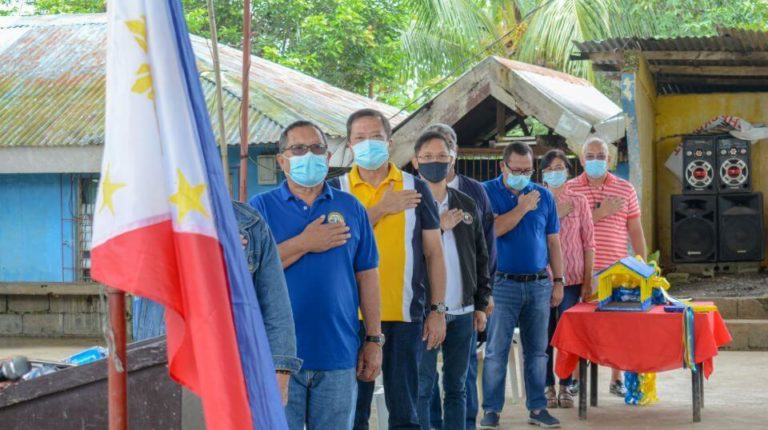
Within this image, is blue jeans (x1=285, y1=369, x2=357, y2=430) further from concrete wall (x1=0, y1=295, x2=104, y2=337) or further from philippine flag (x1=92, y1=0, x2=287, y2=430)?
concrete wall (x1=0, y1=295, x2=104, y2=337)

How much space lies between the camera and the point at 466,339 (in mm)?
7262

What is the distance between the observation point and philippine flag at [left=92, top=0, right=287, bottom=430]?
10.2ft

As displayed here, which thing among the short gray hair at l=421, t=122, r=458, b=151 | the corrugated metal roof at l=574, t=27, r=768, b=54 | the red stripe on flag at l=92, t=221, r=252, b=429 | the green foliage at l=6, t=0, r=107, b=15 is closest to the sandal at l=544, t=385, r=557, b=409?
the short gray hair at l=421, t=122, r=458, b=151

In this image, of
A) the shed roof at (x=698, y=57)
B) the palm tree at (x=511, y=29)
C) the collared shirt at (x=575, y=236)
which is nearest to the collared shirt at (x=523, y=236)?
the collared shirt at (x=575, y=236)

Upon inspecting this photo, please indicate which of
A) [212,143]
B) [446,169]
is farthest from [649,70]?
[212,143]

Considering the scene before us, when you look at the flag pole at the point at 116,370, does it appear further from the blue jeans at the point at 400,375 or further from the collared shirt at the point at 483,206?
the collared shirt at the point at 483,206

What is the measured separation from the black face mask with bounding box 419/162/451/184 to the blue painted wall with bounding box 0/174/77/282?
13349 mm

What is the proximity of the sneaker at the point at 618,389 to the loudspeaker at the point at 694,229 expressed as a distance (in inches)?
280

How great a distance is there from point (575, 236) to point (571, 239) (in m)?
0.04

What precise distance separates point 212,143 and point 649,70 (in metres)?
14.6

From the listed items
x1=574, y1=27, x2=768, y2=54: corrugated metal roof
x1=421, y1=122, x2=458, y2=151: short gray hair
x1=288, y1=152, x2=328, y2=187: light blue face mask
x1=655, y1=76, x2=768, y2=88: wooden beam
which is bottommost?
x1=288, y1=152, x2=328, y2=187: light blue face mask

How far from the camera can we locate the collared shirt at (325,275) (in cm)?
526

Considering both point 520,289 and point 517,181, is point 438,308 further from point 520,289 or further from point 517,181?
point 517,181

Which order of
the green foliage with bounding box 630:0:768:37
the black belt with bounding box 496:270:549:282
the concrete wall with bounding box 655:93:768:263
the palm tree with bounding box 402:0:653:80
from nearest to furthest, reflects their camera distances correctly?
the black belt with bounding box 496:270:549:282
the concrete wall with bounding box 655:93:768:263
the green foliage with bounding box 630:0:768:37
the palm tree with bounding box 402:0:653:80
